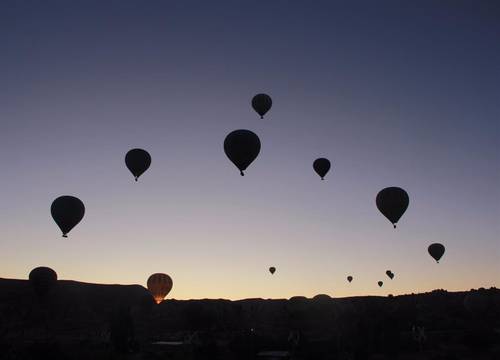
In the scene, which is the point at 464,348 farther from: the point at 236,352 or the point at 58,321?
the point at 58,321

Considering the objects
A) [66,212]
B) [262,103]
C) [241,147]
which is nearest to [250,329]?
[66,212]

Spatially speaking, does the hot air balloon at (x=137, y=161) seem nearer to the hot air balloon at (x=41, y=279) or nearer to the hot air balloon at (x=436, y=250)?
the hot air balloon at (x=41, y=279)

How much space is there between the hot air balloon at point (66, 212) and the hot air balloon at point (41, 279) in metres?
17.0

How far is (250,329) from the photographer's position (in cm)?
5053

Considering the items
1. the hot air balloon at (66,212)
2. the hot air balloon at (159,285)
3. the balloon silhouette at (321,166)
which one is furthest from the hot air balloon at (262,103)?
the hot air balloon at (159,285)

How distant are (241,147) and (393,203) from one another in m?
11.4

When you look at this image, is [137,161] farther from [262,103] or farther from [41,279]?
[41,279]

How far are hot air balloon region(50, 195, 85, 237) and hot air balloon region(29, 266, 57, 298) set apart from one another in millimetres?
17019

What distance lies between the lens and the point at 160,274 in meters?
55.7

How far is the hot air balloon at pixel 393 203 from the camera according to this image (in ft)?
105

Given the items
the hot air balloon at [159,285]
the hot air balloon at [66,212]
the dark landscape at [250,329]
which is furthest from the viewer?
the hot air balloon at [159,285]

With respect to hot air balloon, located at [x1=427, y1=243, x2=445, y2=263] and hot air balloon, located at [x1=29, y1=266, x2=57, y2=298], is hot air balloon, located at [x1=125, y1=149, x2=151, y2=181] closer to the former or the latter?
hot air balloon, located at [x1=29, y1=266, x2=57, y2=298]

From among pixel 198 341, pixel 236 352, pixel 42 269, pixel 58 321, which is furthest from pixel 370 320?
pixel 58 321

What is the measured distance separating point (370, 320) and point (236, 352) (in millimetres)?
13509
